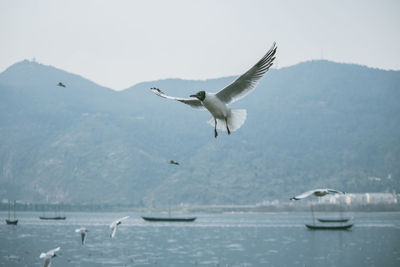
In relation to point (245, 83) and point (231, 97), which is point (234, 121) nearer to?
point (231, 97)

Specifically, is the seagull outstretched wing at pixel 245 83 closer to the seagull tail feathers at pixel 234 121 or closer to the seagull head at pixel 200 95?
the seagull tail feathers at pixel 234 121

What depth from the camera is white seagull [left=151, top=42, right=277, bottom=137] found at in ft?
45.2

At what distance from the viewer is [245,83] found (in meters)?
14.7

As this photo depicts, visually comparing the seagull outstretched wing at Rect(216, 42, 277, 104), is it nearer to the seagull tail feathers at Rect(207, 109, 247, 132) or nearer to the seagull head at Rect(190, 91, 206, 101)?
the seagull tail feathers at Rect(207, 109, 247, 132)

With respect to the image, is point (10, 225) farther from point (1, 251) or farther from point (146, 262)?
point (146, 262)

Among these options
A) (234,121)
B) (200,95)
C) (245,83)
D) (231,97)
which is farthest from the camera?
(234,121)

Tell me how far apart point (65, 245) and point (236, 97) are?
64176mm

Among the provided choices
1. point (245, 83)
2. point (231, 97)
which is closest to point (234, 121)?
point (231, 97)

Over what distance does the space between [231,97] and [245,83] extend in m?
0.50

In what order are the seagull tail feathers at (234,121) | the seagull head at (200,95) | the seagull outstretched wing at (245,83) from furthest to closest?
1. the seagull tail feathers at (234,121)
2. the seagull outstretched wing at (245,83)
3. the seagull head at (200,95)

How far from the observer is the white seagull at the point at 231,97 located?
1379cm

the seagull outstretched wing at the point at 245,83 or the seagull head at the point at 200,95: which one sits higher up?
the seagull outstretched wing at the point at 245,83

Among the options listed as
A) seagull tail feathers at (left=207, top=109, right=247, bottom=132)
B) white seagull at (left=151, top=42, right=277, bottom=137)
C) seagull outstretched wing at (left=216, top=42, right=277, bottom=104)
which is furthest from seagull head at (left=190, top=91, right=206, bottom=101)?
→ seagull tail feathers at (left=207, top=109, right=247, bottom=132)

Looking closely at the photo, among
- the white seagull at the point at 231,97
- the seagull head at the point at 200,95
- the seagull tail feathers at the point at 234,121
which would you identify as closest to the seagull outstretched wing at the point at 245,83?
the white seagull at the point at 231,97
